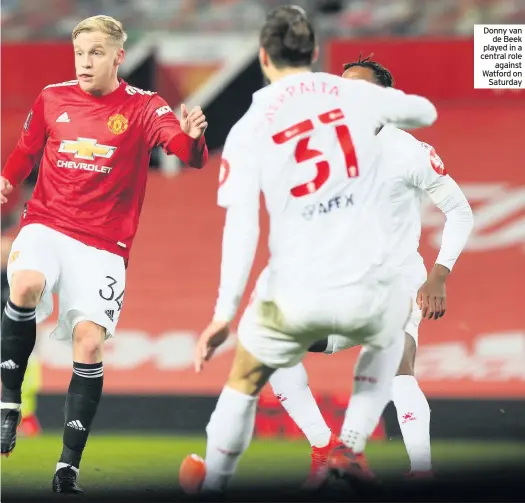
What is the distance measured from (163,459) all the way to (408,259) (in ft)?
8.41

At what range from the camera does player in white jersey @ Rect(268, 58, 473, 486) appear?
5137mm

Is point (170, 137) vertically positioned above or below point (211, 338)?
above

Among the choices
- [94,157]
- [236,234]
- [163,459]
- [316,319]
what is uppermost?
[94,157]

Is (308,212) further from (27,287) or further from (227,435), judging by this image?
(27,287)

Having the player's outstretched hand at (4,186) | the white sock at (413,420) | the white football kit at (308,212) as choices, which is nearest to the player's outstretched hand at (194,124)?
the player's outstretched hand at (4,186)

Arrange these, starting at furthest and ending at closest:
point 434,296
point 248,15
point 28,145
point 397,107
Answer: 1. point 248,15
2. point 28,145
3. point 434,296
4. point 397,107

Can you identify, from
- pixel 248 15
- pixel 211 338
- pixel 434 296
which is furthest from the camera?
pixel 248 15

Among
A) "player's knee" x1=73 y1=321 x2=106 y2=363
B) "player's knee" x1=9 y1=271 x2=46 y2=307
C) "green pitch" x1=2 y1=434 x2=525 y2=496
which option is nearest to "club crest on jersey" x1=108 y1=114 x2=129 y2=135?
"player's knee" x1=9 y1=271 x2=46 y2=307

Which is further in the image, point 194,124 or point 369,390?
point 194,124

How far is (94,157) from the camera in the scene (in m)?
5.21

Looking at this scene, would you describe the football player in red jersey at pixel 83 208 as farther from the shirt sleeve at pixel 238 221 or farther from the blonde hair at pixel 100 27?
the shirt sleeve at pixel 238 221

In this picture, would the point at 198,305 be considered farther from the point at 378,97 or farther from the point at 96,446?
the point at 378,97

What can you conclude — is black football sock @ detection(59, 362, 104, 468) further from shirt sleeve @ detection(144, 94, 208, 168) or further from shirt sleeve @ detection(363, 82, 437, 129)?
shirt sleeve @ detection(363, 82, 437, 129)

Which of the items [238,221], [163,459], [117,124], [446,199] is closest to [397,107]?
[238,221]
